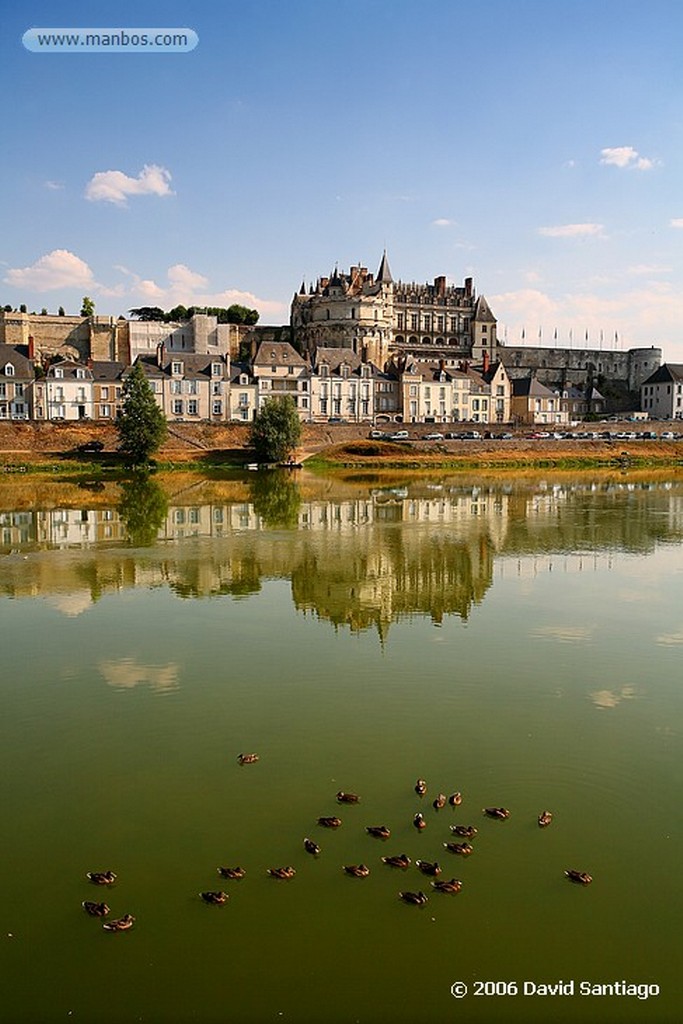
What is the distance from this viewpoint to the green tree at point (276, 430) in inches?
2004

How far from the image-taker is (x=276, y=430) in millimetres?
50812

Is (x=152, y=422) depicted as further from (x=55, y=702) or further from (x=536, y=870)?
(x=536, y=870)

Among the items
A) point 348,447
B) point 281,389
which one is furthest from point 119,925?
point 281,389

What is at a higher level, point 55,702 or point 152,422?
point 152,422

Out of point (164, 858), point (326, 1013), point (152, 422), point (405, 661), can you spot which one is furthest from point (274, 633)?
point (152, 422)

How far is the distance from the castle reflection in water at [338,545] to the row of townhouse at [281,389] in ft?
73.4

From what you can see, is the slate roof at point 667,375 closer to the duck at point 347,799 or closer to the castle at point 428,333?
the castle at point 428,333

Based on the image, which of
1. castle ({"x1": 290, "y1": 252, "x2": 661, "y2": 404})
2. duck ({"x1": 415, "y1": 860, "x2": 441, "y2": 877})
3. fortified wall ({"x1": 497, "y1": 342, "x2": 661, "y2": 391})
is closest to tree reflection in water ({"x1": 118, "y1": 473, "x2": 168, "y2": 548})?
duck ({"x1": 415, "y1": 860, "x2": 441, "y2": 877})

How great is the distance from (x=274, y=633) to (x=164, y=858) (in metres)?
7.40

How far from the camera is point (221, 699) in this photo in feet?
38.3

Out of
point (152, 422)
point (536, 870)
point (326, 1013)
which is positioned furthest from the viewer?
point (152, 422)

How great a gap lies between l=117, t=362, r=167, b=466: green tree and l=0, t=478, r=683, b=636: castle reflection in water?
11072 mm

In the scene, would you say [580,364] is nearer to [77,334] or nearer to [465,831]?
[77,334]

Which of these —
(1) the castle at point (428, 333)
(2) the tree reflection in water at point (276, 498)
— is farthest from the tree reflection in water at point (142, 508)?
(1) the castle at point (428, 333)
